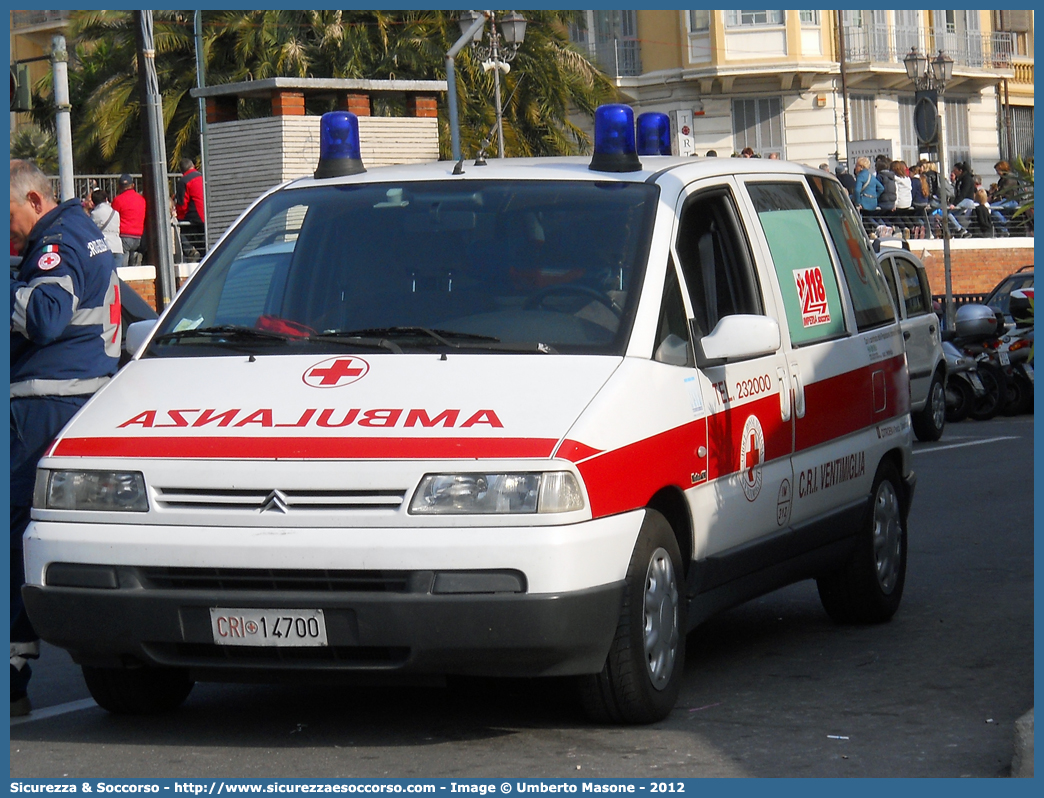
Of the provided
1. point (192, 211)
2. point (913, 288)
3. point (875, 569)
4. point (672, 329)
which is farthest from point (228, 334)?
point (192, 211)

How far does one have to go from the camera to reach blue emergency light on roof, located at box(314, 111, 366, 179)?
6.88m

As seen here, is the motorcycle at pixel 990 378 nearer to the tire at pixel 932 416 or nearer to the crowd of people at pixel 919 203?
the tire at pixel 932 416

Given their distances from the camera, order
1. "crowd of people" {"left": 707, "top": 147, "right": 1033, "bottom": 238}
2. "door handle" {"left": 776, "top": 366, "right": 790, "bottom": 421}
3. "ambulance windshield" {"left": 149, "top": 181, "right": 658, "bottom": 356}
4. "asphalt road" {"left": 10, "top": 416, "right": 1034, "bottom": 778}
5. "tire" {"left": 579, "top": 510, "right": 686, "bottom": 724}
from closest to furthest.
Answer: "asphalt road" {"left": 10, "top": 416, "right": 1034, "bottom": 778} < "tire" {"left": 579, "top": 510, "right": 686, "bottom": 724} < "ambulance windshield" {"left": 149, "top": 181, "right": 658, "bottom": 356} < "door handle" {"left": 776, "top": 366, "right": 790, "bottom": 421} < "crowd of people" {"left": 707, "top": 147, "right": 1033, "bottom": 238}

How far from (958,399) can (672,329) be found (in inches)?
592

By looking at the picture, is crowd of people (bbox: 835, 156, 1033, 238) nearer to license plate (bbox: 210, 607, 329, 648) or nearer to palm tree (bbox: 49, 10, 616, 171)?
palm tree (bbox: 49, 10, 616, 171)

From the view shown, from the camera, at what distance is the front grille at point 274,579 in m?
5.09

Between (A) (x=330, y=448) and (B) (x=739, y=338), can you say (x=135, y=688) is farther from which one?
(B) (x=739, y=338)

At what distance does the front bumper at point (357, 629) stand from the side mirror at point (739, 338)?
1.07 metres

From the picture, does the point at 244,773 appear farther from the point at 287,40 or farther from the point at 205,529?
the point at 287,40

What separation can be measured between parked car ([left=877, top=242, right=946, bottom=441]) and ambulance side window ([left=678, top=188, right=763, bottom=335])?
998cm

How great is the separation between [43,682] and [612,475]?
2847 mm

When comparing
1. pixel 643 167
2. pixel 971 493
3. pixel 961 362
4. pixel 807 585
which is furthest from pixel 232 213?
pixel 643 167

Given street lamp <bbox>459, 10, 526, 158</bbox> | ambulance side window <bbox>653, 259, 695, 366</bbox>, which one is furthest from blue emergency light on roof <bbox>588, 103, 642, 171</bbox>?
street lamp <bbox>459, 10, 526, 158</bbox>

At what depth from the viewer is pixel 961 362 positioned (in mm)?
20000
